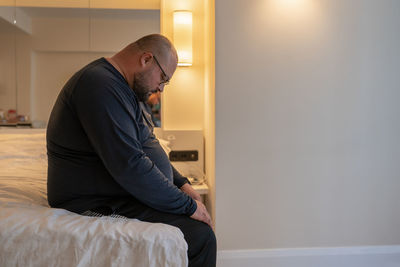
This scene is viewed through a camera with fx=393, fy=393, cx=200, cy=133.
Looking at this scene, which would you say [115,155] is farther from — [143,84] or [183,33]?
[183,33]

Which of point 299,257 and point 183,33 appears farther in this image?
point 183,33

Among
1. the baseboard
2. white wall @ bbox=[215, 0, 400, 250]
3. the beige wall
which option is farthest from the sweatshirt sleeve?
the beige wall

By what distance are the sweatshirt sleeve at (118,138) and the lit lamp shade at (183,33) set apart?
1.12 m

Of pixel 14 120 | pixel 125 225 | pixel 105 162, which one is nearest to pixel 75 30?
pixel 14 120

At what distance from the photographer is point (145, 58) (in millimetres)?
1607

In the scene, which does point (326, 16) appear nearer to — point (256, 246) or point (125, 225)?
point (256, 246)

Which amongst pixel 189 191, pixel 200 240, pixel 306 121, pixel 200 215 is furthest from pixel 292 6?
pixel 200 240

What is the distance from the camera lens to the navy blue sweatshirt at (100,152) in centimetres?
141

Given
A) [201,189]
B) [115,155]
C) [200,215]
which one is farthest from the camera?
[201,189]

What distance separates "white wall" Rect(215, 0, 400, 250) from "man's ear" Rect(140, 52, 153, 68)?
2.08 ft

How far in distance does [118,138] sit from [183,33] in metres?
1.34

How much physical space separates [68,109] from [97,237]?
1.64ft

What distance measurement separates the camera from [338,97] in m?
2.22

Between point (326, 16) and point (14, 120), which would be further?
point (14, 120)
